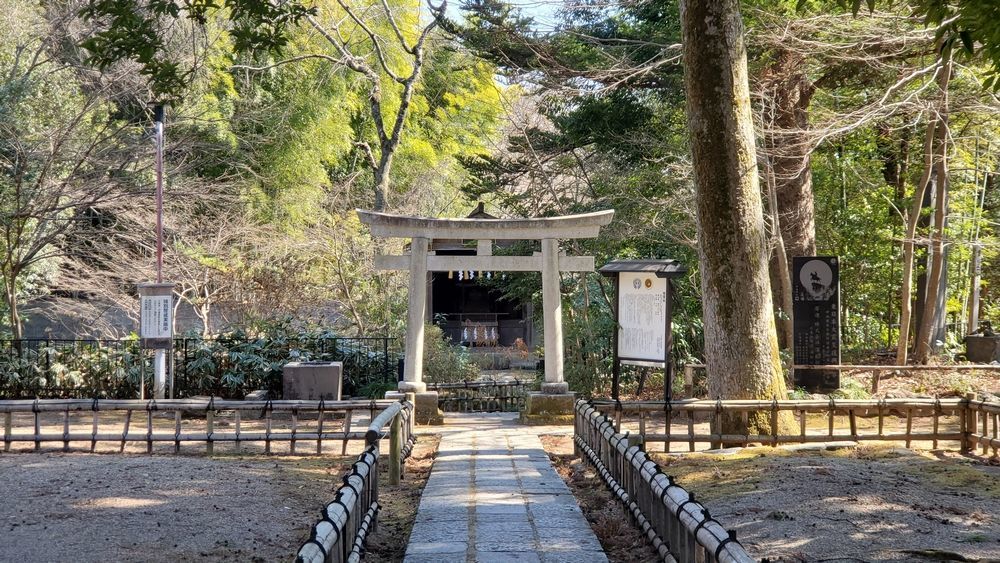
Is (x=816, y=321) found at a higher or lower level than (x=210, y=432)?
higher

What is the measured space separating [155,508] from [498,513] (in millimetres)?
2473

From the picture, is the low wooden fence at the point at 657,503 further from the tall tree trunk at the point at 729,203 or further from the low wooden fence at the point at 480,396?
the low wooden fence at the point at 480,396

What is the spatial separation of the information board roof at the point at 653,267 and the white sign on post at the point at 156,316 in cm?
674

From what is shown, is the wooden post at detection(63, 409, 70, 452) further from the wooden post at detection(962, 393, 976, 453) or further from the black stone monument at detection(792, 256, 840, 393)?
the black stone monument at detection(792, 256, 840, 393)

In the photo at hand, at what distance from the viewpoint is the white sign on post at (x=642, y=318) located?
1079 centimetres

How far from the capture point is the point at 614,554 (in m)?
5.85

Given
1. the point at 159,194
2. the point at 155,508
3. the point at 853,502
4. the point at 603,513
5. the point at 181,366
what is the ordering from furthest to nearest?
the point at 181,366, the point at 159,194, the point at 603,513, the point at 155,508, the point at 853,502

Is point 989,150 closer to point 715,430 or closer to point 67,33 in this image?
point 715,430

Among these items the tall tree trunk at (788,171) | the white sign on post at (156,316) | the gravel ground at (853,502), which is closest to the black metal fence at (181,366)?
the white sign on post at (156,316)

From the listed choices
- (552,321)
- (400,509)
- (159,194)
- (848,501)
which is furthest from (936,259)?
(159,194)

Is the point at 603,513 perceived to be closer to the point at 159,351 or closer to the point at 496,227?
the point at 496,227

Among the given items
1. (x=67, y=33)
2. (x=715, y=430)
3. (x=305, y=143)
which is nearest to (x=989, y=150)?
(x=715, y=430)

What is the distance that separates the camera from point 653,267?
1096 cm

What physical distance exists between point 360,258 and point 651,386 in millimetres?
7645
